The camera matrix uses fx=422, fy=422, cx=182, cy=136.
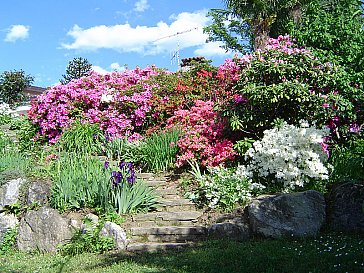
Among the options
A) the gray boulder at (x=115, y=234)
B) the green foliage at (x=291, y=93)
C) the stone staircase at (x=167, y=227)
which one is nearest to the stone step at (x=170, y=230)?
the stone staircase at (x=167, y=227)

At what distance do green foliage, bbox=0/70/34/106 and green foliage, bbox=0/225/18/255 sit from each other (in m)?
14.5

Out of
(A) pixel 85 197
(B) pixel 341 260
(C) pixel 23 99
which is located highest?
(C) pixel 23 99

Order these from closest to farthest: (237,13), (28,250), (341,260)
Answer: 1. (341,260)
2. (28,250)
3. (237,13)

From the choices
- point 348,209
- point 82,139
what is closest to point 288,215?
point 348,209

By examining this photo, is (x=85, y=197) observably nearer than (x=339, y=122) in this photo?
Yes

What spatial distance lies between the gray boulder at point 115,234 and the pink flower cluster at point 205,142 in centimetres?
246

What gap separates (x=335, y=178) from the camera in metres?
7.35

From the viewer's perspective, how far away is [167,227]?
6684mm

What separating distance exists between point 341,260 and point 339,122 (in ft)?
14.6

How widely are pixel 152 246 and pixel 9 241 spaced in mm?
2622

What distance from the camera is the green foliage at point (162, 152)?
9.06 m

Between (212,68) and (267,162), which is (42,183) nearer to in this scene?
(267,162)

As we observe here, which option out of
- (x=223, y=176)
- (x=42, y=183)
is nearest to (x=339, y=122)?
(x=223, y=176)

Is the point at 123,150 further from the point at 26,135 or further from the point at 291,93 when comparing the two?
the point at 291,93
